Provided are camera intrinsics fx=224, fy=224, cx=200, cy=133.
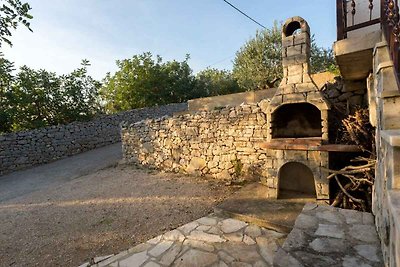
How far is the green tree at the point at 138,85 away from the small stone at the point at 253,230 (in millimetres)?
13724

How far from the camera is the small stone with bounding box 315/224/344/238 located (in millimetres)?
2306

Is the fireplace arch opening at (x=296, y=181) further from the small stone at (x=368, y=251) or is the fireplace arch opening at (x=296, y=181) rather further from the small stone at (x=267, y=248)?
the small stone at (x=368, y=251)

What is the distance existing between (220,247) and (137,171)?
17.7 feet

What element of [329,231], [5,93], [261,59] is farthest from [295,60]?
[5,93]

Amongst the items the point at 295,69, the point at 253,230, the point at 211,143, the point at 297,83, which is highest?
the point at 295,69

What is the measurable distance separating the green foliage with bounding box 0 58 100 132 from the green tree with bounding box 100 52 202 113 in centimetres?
226

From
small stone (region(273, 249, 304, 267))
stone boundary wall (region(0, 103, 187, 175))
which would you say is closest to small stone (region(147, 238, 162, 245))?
small stone (region(273, 249, 304, 267))

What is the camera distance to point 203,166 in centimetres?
659

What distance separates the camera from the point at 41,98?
36.5 feet

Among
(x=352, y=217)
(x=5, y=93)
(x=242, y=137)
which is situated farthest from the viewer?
(x=5, y=93)

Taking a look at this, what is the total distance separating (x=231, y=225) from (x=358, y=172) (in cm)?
230

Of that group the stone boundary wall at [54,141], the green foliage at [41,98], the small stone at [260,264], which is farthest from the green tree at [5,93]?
the small stone at [260,264]

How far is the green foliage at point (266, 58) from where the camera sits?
13461 millimetres

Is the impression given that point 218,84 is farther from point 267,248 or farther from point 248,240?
point 267,248
